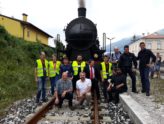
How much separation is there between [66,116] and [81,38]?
5077 millimetres

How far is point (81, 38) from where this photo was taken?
12.4 metres

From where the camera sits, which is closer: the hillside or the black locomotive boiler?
the hillside

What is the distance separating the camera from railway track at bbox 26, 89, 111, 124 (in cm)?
733

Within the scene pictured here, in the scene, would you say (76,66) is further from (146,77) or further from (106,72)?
(146,77)

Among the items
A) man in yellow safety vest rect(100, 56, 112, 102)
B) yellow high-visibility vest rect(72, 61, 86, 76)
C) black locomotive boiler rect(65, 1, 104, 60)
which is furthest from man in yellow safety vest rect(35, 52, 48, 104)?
black locomotive boiler rect(65, 1, 104, 60)

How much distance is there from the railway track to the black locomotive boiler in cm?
380

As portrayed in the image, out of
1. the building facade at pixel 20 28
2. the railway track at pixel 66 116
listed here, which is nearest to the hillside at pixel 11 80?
the railway track at pixel 66 116

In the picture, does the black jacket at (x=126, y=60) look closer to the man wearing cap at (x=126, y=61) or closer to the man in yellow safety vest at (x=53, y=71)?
the man wearing cap at (x=126, y=61)

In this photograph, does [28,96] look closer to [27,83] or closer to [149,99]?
[27,83]

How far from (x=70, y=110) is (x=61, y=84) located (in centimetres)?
89

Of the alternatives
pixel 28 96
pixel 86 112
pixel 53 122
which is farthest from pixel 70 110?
pixel 28 96

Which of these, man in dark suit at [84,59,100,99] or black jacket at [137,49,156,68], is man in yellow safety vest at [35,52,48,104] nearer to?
man in dark suit at [84,59,100,99]

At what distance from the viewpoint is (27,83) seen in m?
13.9

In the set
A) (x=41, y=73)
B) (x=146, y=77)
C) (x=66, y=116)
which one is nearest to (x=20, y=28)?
(x=41, y=73)
